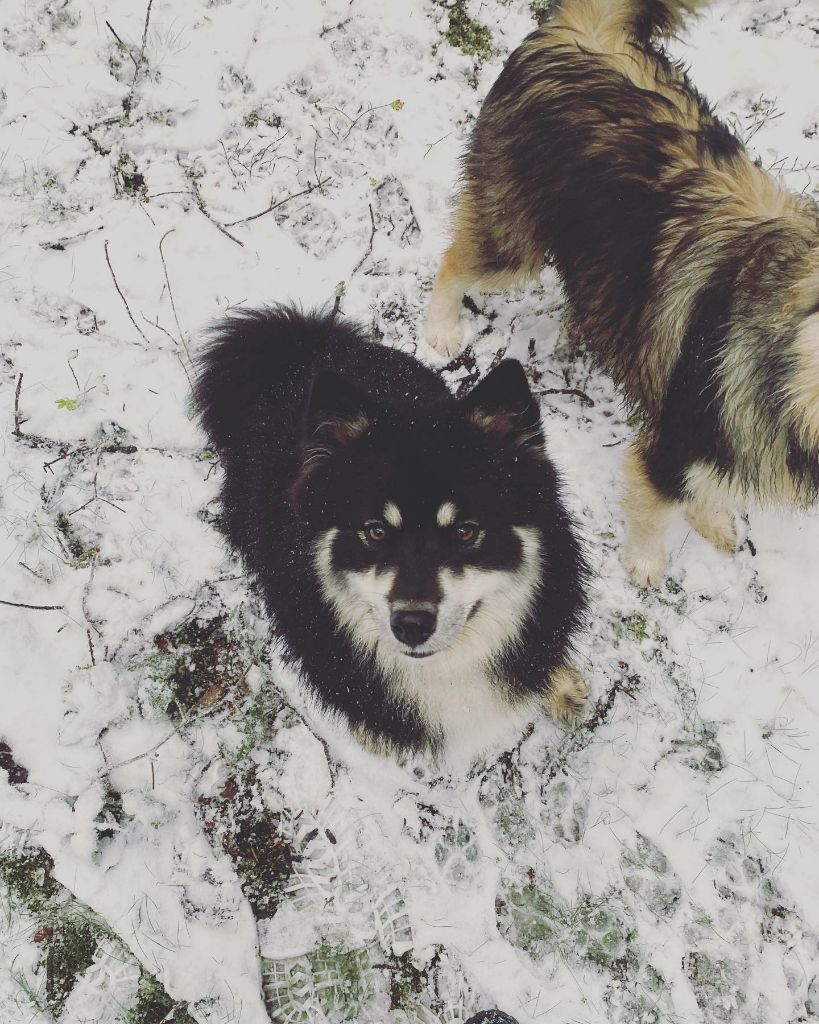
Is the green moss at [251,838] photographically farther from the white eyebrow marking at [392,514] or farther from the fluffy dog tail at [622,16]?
A: the fluffy dog tail at [622,16]

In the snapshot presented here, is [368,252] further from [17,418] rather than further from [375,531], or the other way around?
[375,531]

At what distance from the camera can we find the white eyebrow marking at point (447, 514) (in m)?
1.99

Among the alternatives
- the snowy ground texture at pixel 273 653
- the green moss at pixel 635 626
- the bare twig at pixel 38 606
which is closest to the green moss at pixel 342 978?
the snowy ground texture at pixel 273 653

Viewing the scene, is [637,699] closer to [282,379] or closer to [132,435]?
[282,379]

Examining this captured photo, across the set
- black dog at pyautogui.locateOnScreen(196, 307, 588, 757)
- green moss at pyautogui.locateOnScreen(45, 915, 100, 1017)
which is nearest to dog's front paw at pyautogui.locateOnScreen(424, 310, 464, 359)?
black dog at pyautogui.locateOnScreen(196, 307, 588, 757)

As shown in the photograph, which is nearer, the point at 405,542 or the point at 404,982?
the point at 405,542

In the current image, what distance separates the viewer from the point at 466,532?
204 centimetres

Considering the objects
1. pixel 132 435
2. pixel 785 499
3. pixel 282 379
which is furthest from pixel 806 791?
pixel 132 435

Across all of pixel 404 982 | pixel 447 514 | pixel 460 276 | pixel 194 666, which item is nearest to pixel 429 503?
pixel 447 514

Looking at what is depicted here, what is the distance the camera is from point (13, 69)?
377 centimetres

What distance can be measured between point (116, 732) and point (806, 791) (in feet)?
9.51

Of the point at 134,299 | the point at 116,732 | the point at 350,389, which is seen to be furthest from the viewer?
the point at 134,299

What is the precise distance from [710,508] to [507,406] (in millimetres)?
1422

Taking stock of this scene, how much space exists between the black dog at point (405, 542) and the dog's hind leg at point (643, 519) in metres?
0.62
